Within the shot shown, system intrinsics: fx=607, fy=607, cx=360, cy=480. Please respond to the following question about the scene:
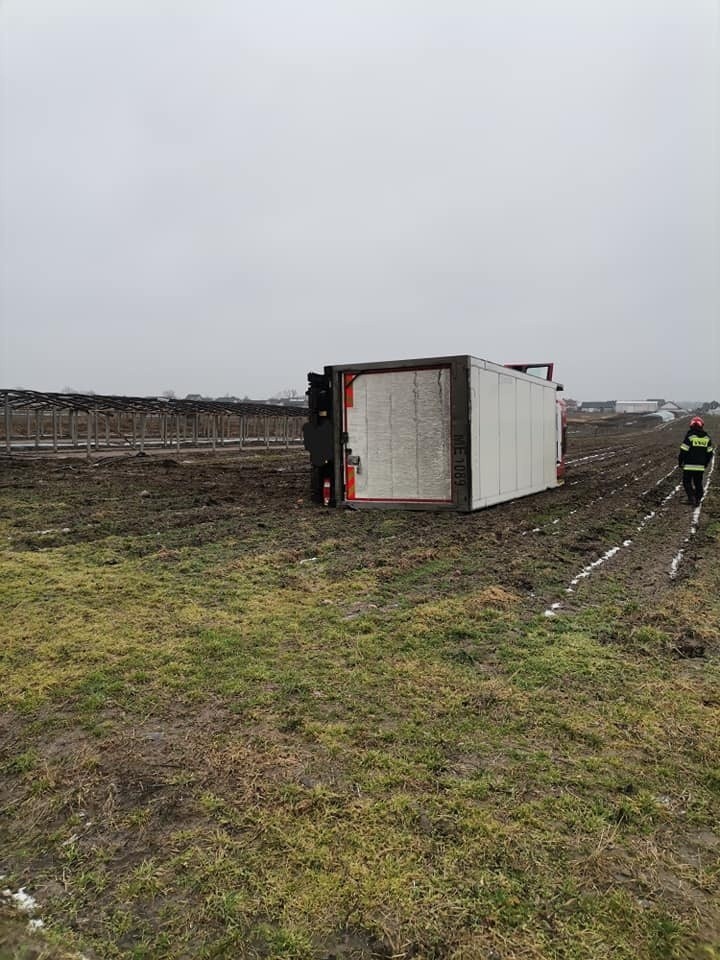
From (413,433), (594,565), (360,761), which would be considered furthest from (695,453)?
(360,761)

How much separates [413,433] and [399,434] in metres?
0.24

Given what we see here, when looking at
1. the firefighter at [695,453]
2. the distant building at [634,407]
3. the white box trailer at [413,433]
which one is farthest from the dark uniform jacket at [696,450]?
the distant building at [634,407]

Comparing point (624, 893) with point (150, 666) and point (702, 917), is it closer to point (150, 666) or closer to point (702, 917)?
point (702, 917)

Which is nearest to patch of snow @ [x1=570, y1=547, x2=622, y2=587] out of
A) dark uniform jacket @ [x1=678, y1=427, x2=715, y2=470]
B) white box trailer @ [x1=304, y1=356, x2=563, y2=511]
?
white box trailer @ [x1=304, y1=356, x2=563, y2=511]

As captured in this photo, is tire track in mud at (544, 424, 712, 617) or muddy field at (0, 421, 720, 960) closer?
muddy field at (0, 421, 720, 960)

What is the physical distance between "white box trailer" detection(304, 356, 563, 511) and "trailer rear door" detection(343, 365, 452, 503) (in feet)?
0.05

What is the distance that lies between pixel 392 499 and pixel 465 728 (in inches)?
277

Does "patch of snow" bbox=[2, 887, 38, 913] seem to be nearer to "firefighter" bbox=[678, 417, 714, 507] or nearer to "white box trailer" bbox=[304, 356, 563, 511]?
"white box trailer" bbox=[304, 356, 563, 511]

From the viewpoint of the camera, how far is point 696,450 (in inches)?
439

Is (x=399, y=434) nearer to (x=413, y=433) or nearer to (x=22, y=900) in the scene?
(x=413, y=433)

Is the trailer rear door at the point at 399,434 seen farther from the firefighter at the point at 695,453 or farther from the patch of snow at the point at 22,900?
the patch of snow at the point at 22,900

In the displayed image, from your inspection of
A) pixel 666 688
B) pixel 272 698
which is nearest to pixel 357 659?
pixel 272 698


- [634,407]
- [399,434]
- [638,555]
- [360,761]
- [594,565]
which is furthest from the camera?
[634,407]

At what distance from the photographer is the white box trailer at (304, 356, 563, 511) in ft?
30.5
